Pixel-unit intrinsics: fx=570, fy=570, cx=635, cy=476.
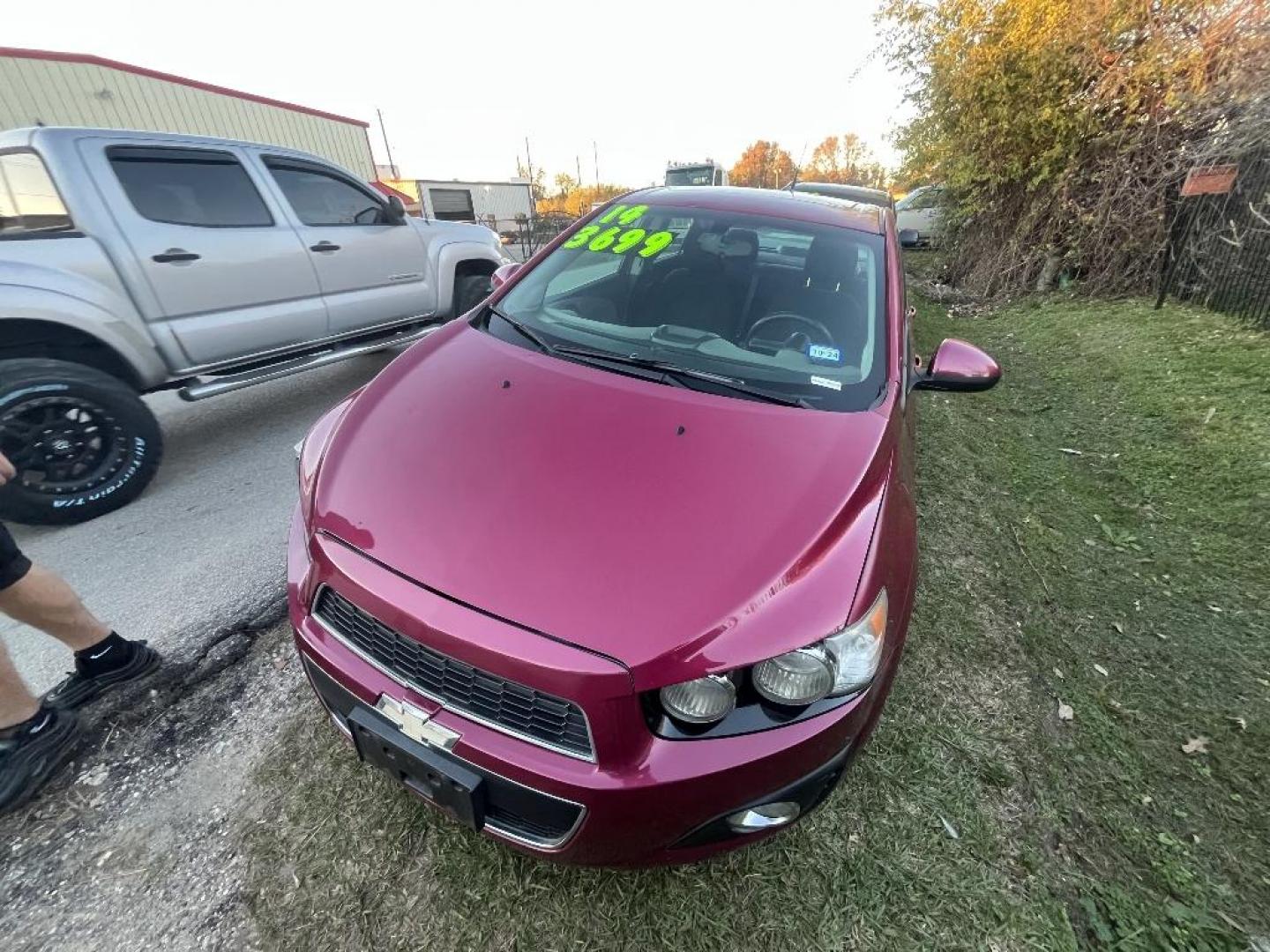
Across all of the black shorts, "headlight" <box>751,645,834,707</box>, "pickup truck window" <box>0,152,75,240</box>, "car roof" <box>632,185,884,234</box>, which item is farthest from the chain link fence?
"pickup truck window" <box>0,152,75,240</box>

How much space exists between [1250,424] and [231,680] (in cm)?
621

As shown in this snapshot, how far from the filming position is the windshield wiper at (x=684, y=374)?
5.81 ft

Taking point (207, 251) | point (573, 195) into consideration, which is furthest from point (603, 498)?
point (573, 195)

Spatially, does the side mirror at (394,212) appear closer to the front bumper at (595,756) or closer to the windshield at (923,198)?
the front bumper at (595,756)

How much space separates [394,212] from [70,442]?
2.67 metres

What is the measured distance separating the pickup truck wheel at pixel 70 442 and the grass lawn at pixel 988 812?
199 cm

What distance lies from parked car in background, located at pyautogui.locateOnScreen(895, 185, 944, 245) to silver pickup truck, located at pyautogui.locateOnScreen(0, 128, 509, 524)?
8.65 m

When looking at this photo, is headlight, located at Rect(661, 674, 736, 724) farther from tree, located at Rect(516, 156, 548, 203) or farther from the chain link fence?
tree, located at Rect(516, 156, 548, 203)

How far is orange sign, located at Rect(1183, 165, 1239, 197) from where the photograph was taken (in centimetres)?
575

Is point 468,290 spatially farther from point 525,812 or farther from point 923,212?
point 923,212

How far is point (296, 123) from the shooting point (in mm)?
16281

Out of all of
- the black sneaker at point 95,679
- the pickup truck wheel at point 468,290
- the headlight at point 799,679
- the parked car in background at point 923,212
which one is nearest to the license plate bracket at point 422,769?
the headlight at point 799,679

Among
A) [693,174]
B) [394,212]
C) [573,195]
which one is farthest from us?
[573,195]

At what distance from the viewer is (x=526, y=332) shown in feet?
6.97
